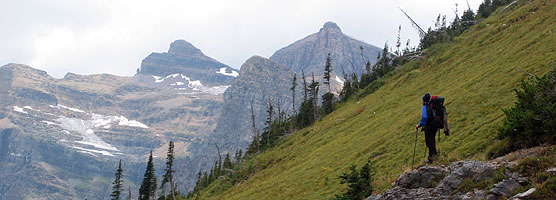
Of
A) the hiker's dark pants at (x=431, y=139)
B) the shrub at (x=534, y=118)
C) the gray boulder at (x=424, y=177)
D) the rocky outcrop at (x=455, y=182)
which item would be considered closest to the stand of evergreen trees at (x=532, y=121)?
the shrub at (x=534, y=118)

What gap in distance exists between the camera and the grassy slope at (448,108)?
84.0 ft

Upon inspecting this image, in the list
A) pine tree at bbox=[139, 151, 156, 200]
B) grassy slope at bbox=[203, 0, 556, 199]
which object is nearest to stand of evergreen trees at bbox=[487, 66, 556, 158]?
grassy slope at bbox=[203, 0, 556, 199]

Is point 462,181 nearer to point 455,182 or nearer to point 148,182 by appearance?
point 455,182

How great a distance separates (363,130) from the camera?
42250mm

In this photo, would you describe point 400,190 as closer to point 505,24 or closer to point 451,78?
point 451,78

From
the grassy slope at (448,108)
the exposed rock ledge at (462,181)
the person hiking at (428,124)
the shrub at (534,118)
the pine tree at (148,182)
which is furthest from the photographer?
the pine tree at (148,182)

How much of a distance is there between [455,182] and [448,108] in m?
18.3

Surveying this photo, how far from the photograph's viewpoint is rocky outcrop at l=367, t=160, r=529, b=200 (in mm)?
12430

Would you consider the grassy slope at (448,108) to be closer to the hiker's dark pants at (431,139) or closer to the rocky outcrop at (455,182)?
the hiker's dark pants at (431,139)

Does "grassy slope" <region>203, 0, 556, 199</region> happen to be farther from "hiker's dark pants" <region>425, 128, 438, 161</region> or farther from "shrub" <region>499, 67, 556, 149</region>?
"shrub" <region>499, 67, 556, 149</region>

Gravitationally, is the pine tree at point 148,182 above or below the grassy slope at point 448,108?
below

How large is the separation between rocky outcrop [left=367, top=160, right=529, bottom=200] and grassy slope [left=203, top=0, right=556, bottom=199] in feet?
8.00

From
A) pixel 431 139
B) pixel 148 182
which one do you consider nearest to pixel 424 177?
pixel 431 139

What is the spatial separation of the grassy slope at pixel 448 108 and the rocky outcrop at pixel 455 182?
244 cm
